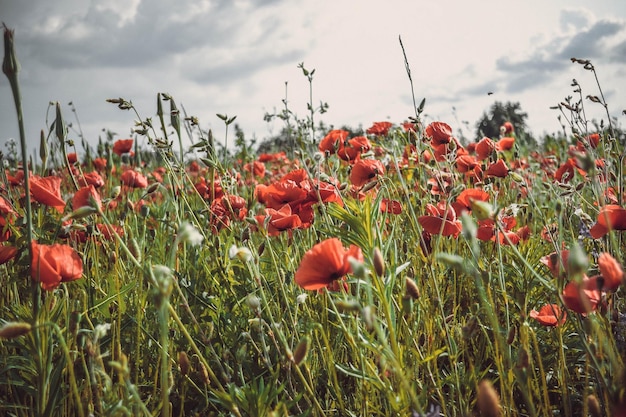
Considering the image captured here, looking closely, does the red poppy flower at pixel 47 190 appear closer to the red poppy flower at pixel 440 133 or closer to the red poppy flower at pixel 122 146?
the red poppy flower at pixel 440 133

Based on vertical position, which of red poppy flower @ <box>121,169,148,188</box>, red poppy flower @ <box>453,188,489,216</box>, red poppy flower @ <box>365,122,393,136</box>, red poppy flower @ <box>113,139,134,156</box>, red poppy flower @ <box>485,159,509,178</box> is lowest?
red poppy flower @ <box>453,188,489,216</box>

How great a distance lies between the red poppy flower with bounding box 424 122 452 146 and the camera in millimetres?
2275

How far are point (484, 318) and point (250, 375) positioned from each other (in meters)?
0.89

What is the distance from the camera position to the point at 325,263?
3.62ft

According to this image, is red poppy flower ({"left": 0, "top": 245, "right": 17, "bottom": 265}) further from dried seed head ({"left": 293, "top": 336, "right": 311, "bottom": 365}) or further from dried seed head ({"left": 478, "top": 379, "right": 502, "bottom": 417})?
dried seed head ({"left": 478, "top": 379, "right": 502, "bottom": 417})

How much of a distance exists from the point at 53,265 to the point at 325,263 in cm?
67

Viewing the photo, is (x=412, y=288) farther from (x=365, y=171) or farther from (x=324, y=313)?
(x=365, y=171)

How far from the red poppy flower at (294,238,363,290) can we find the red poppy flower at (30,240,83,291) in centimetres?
58

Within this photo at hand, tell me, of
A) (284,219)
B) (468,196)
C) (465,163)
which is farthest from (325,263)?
(465,163)

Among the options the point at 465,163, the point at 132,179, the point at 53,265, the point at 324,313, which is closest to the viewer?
the point at 53,265

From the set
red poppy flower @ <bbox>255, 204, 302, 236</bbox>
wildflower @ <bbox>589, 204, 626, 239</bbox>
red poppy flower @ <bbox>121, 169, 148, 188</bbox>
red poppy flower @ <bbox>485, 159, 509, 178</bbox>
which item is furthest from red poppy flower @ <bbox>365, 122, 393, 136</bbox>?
wildflower @ <bbox>589, 204, 626, 239</bbox>

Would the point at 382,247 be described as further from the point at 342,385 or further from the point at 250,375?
the point at 250,375

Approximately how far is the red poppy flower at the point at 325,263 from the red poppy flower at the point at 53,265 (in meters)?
0.58

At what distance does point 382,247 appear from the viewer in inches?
55.6
